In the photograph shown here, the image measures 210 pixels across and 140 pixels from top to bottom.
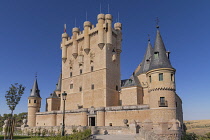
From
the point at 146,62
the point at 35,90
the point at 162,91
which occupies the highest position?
the point at 146,62

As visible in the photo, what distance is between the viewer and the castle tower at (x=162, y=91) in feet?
77.2

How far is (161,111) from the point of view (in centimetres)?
2366

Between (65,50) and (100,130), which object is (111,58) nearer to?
(65,50)

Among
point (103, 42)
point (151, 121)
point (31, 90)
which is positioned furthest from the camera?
point (31, 90)

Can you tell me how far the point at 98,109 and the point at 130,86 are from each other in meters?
6.79

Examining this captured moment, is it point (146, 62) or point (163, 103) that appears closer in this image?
point (163, 103)

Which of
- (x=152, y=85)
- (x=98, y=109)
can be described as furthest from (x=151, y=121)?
(x=98, y=109)

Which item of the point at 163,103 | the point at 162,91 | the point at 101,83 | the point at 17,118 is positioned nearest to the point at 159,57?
the point at 162,91

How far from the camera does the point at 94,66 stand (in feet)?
125

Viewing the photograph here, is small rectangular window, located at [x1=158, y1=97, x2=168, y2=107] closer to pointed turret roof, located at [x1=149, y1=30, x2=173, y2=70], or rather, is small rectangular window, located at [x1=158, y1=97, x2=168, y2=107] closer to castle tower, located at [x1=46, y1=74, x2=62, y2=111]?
pointed turret roof, located at [x1=149, y1=30, x2=173, y2=70]

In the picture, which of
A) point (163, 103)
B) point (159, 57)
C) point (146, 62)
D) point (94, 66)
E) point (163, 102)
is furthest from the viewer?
point (94, 66)

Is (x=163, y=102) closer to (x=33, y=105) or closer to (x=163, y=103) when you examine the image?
(x=163, y=103)

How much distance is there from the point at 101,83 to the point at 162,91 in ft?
46.8

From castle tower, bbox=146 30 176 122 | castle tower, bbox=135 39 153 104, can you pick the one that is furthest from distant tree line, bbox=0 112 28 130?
castle tower, bbox=146 30 176 122
